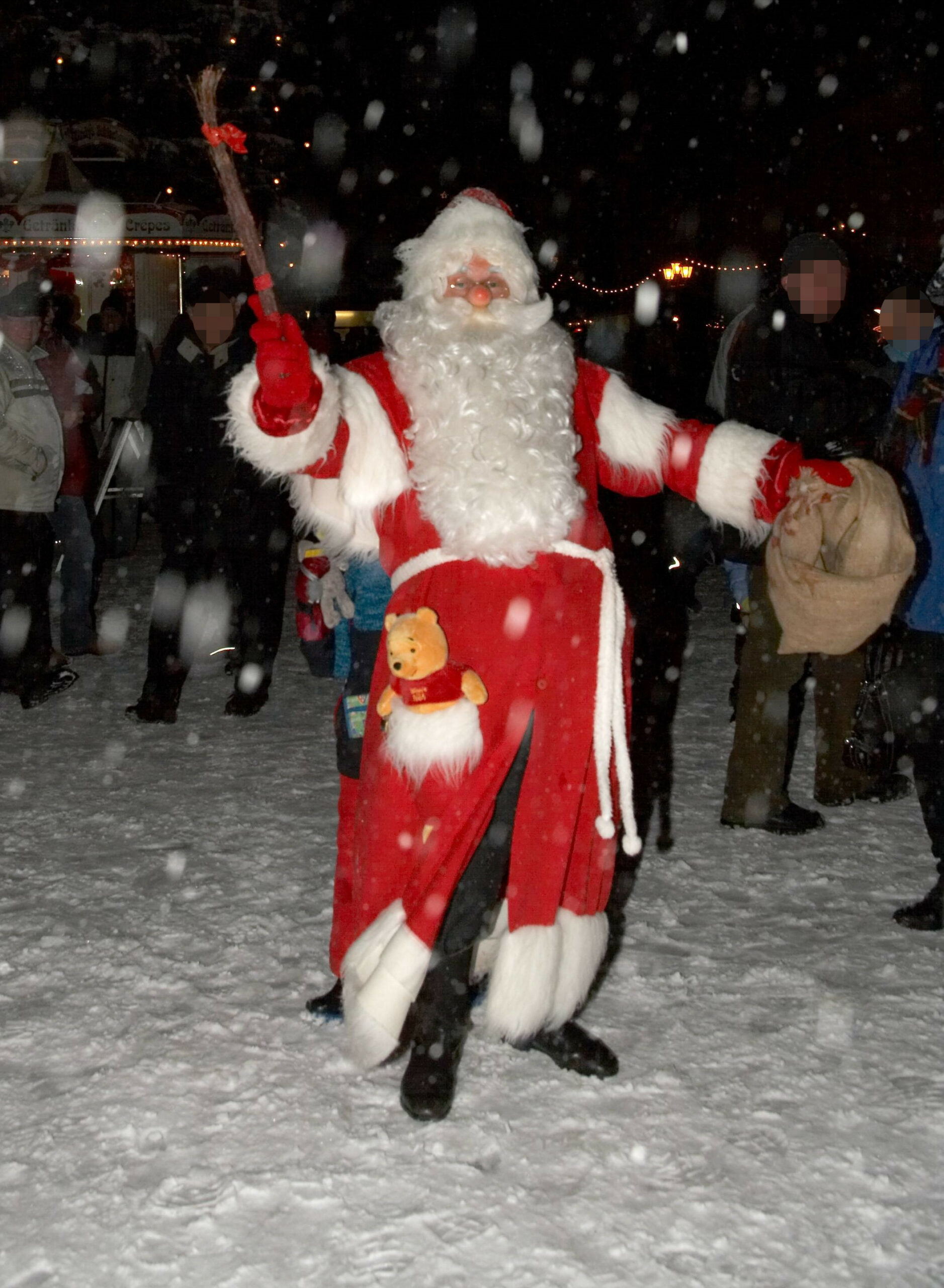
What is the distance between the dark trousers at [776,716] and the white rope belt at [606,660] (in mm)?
1668

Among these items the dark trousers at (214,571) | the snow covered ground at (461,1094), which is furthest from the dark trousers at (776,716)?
the dark trousers at (214,571)

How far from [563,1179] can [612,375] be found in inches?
71.1

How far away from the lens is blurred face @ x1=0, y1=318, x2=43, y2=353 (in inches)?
236

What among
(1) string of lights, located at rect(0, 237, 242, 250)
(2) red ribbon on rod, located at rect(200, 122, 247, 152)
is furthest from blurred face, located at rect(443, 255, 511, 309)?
(1) string of lights, located at rect(0, 237, 242, 250)

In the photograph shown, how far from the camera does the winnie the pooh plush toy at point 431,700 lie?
101 inches

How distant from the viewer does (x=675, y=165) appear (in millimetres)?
22422

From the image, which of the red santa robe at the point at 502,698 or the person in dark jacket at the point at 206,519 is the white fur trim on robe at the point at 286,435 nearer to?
the red santa robe at the point at 502,698

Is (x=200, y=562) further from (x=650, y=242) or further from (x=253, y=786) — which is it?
(x=650, y=242)

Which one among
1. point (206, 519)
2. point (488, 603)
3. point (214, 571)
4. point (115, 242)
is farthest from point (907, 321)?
A: point (115, 242)

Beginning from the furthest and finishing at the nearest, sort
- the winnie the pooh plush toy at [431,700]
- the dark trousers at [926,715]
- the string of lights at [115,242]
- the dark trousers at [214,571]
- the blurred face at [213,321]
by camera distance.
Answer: the string of lights at [115,242] < the dark trousers at [214,571] < the blurred face at [213,321] < the dark trousers at [926,715] < the winnie the pooh plush toy at [431,700]

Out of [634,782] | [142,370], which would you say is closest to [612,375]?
[634,782]

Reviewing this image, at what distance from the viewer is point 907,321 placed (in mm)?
4496

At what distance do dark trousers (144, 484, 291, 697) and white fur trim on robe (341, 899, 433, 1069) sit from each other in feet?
10.3

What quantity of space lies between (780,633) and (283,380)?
246 cm
